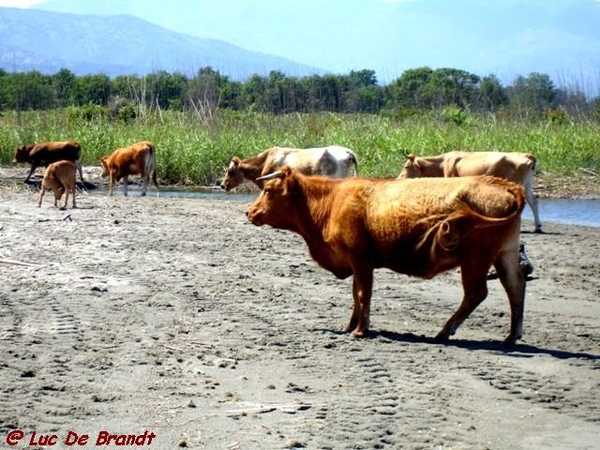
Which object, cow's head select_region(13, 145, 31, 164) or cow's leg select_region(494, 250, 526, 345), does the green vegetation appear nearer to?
cow's head select_region(13, 145, 31, 164)

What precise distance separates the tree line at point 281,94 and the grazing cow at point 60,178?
12869 millimetres

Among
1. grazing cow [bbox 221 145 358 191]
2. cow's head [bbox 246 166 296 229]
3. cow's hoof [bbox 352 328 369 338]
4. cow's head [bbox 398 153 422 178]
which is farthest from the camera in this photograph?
grazing cow [bbox 221 145 358 191]

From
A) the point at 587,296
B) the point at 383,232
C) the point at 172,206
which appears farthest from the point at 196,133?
the point at 383,232

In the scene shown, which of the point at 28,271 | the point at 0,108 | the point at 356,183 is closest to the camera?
the point at 356,183

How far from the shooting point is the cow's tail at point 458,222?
970 cm

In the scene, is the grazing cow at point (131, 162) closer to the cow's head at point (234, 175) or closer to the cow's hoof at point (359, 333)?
the cow's head at point (234, 175)

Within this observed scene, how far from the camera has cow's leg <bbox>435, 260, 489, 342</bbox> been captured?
9.93m

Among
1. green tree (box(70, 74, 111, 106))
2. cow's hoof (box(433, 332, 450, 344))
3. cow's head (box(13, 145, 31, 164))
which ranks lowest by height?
cow's hoof (box(433, 332, 450, 344))

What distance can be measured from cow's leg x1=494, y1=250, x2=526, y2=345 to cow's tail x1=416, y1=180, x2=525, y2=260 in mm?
526

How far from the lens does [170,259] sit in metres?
14.2

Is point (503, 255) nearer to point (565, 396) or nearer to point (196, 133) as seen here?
point (565, 396)

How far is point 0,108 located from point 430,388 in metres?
44.4

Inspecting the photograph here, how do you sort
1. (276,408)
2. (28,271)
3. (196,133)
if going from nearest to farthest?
(276,408), (28,271), (196,133)

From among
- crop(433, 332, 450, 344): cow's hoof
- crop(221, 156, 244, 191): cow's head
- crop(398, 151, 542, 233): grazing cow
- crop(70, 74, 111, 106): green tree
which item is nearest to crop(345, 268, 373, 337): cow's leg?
crop(433, 332, 450, 344): cow's hoof
